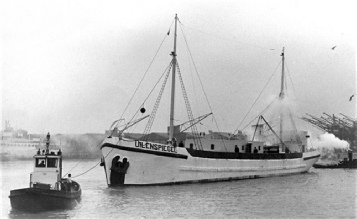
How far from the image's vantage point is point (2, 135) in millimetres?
88688

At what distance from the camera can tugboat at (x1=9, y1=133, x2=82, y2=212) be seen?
20109 mm

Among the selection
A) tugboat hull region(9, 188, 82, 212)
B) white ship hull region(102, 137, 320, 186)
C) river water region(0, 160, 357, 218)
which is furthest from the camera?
white ship hull region(102, 137, 320, 186)

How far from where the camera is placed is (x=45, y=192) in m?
20.2

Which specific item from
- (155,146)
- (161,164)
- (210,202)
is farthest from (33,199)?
(161,164)

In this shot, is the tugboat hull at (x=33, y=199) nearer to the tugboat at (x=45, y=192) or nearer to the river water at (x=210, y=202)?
the tugboat at (x=45, y=192)

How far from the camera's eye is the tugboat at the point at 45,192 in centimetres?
2011

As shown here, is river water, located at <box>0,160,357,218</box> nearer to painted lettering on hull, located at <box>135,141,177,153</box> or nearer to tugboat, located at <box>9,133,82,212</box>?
tugboat, located at <box>9,133,82,212</box>

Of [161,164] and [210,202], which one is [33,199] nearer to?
[210,202]

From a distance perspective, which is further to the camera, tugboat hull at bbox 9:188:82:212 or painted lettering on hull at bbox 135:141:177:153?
painted lettering on hull at bbox 135:141:177:153

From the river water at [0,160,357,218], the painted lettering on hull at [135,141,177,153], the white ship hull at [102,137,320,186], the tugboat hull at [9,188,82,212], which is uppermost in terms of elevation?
the painted lettering on hull at [135,141,177,153]

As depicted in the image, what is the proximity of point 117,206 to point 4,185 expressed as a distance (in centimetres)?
1509

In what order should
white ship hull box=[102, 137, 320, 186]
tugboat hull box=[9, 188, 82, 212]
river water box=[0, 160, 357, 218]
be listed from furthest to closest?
1. white ship hull box=[102, 137, 320, 186]
2. tugboat hull box=[9, 188, 82, 212]
3. river water box=[0, 160, 357, 218]

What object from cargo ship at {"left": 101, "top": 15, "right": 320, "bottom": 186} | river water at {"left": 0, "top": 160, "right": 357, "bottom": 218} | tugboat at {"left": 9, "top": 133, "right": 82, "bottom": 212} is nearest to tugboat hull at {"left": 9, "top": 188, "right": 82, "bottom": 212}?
tugboat at {"left": 9, "top": 133, "right": 82, "bottom": 212}

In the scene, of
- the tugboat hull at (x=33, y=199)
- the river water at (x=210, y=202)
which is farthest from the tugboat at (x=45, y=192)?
the river water at (x=210, y=202)
